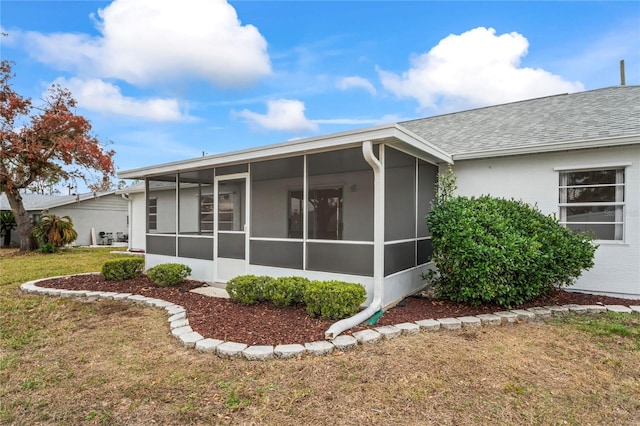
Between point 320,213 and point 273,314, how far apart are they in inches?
92.7

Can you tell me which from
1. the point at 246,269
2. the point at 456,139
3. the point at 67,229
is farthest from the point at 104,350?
the point at 67,229

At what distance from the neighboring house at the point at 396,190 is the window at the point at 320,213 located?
0.03 meters

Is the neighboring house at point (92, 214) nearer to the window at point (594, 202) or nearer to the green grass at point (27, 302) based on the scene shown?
the green grass at point (27, 302)

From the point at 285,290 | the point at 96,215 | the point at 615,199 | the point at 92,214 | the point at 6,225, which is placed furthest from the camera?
the point at 96,215

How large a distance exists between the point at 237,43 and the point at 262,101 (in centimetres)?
413

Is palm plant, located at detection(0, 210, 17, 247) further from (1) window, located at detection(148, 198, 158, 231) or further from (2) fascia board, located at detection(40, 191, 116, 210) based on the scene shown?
(1) window, located at detection(148, 198, 158, 231)

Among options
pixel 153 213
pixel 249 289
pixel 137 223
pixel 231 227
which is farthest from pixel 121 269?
pixel 137 223

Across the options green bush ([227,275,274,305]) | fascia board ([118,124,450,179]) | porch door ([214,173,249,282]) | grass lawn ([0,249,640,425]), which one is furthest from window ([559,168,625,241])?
porch door ([214,173,249,282])

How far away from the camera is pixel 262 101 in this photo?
1409 centimetres

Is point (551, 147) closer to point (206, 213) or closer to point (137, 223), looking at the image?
point (206, 213)

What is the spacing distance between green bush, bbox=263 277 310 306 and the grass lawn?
1.54 meters

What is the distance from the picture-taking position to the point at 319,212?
6496 mm

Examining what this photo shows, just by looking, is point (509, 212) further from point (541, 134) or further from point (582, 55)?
point (582, 55)

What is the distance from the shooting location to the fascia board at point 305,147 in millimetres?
4473
